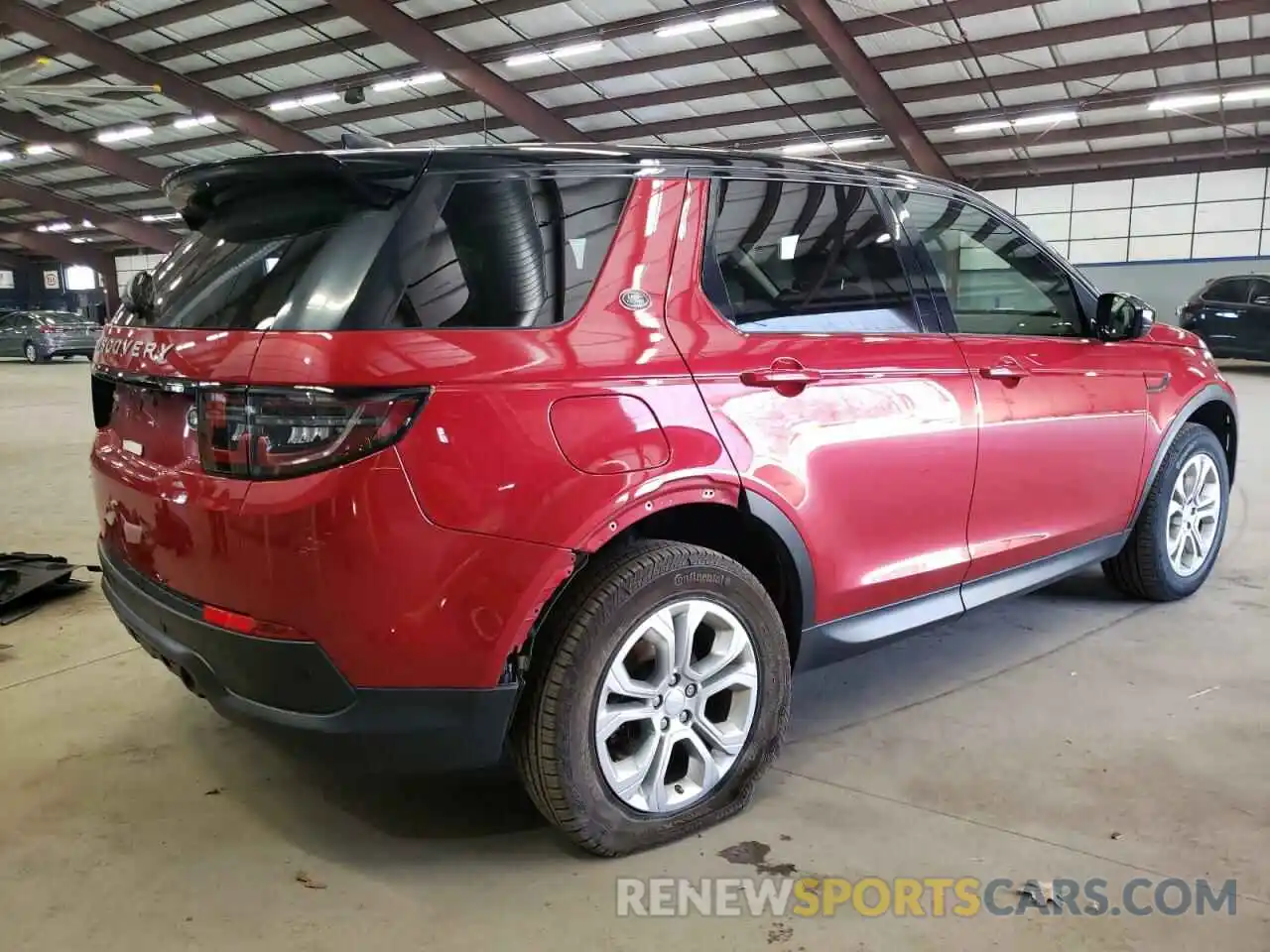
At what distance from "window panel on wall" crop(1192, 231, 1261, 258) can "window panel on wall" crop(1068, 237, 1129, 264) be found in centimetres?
143

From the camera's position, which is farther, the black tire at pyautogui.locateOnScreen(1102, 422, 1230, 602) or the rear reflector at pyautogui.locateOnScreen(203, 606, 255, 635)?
the black tire at pyautogui.locateOnScreen(1102, 422, 1230, 602)

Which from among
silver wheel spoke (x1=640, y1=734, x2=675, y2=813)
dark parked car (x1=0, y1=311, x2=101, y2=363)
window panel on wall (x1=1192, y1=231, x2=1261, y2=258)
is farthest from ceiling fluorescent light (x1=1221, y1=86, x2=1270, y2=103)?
dark parked car (x1=0, y1=311, x2=101, y2=363)

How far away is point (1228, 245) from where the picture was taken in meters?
21.1

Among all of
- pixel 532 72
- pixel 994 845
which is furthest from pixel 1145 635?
pixel 532 72

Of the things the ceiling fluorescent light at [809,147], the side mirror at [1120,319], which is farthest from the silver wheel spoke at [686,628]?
the ceiling fluorescent light at [809,147]

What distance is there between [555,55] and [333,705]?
1586 centimetres

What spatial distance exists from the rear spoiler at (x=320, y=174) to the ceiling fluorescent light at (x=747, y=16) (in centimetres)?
1314

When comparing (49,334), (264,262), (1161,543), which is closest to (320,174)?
(264,262)

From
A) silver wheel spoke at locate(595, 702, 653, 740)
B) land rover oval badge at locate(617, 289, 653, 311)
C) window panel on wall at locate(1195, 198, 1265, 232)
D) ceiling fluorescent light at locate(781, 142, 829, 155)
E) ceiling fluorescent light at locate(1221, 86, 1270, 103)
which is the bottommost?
silver wheel spoke at locate(595, 702, 653, 740)

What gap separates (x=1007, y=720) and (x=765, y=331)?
1.37 meters

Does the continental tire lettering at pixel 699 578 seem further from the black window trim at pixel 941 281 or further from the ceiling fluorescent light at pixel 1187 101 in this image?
the ceiling fluorescent light at pixel 1187 101

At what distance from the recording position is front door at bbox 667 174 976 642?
2141 mm

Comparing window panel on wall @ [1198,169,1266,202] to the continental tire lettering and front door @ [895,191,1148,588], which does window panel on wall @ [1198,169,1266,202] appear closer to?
front door @ [895,191,1148,588]

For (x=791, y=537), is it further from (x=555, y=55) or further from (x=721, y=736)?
(x=555, y=55)
